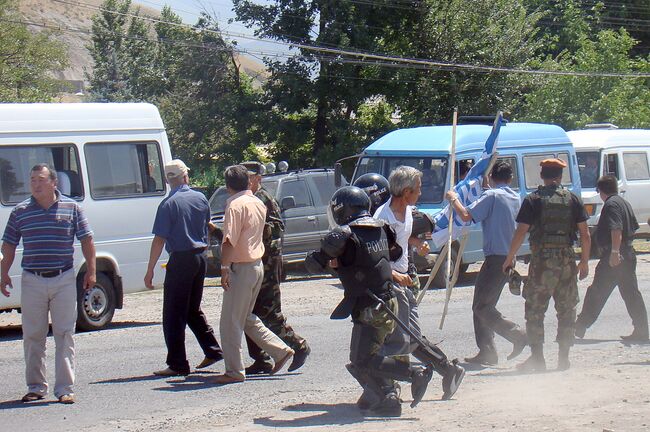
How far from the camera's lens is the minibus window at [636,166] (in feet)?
71.9

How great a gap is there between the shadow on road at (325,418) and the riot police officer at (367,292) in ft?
0.45

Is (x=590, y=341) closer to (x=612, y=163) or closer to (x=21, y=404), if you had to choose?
(x=21, y=404)

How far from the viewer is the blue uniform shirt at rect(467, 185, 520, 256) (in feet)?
30.2

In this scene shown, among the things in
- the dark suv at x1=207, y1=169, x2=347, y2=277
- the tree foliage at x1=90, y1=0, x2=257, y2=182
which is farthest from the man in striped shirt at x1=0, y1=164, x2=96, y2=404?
the tree foliage at x1=90, y1=0, x2=257, y2=182

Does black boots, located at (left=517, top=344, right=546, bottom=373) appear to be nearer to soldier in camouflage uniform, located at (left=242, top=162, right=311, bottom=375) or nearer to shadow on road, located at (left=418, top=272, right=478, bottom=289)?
soldier in camouflage uniform, located at (left=242, top=162, right=311, bottom=375)

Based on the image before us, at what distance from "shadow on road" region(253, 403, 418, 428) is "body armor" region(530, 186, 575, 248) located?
8.09ft

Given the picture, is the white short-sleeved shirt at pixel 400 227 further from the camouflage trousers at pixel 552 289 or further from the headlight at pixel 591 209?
the headlight at pixel 591 209

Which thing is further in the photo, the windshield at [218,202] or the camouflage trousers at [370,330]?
the windshield at [218,202]

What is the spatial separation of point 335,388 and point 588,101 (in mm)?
24210

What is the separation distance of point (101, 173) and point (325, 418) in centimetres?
621

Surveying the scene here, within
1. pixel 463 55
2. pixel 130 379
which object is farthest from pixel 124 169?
pixel 463 55

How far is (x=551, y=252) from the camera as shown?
28.5ft

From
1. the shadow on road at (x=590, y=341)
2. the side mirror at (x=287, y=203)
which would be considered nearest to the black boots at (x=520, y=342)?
the shadow on road at (x=590, y=341)

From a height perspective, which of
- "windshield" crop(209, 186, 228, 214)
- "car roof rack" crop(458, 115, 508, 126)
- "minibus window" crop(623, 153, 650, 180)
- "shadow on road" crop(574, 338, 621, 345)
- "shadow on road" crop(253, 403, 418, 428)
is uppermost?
"car roof rack" crop(458, 115, 508, 126)
